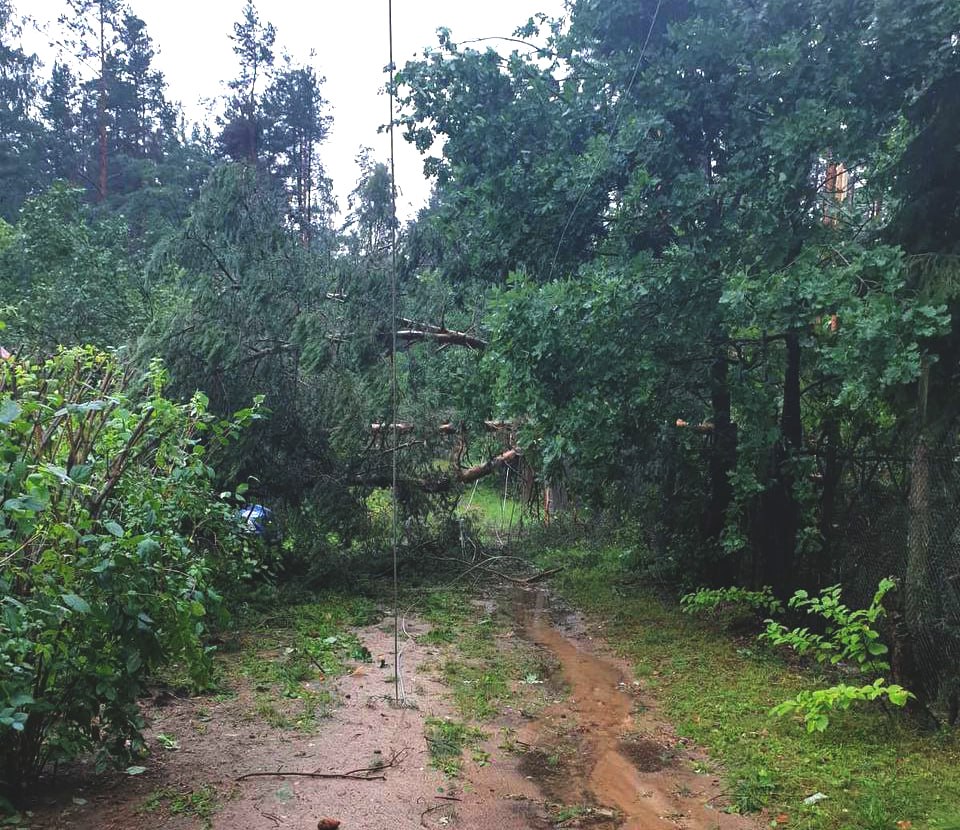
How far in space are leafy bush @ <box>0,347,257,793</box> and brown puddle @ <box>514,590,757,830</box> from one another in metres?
2.08

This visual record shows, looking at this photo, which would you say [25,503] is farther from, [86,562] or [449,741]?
[449,741]

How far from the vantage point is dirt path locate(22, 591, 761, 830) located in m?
3.50

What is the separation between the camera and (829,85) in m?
5.96

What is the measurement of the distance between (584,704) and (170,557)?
3.40 m

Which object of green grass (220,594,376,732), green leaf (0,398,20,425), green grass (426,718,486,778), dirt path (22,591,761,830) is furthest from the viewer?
green grass (220,594,376,732)

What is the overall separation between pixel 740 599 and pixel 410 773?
444 cm

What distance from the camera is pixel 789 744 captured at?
4.52m

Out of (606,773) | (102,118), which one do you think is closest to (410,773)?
(606,773)

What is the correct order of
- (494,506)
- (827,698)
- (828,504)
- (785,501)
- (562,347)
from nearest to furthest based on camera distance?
(827,698), (562,347), (828,504), (785,501), (494,506)

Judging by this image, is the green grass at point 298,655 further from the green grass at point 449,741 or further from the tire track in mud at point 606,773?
the tire track in mud at point 606,773

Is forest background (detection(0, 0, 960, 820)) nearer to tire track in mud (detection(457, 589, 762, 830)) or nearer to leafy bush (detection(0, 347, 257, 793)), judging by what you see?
leafy bush (detection(0, 347, 257, 793))

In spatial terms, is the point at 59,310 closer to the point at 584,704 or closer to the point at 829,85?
the point at 584,704

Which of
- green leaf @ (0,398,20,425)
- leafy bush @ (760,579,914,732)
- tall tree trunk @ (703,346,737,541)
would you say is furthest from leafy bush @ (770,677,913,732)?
green leaf @ (0,398,20,425)

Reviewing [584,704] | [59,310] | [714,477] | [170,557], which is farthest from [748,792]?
[59,310]
